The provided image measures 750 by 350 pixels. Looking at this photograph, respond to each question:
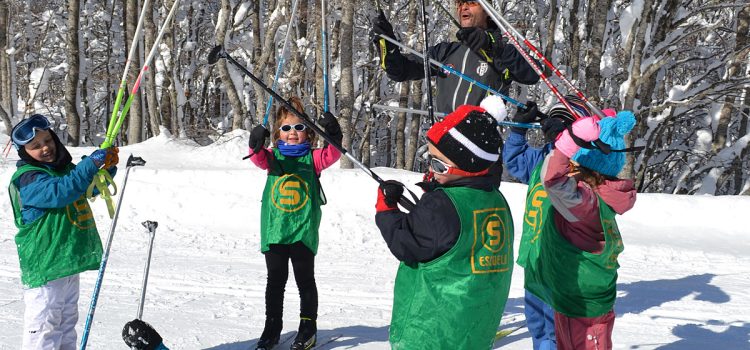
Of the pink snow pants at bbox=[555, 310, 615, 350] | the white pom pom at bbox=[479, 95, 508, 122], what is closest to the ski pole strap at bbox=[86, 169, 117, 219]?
the white pom pom at bbox=[479, 95, 508, 122]

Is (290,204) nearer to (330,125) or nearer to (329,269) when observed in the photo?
(330,125)

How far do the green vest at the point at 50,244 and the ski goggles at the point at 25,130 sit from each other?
0.50 feet

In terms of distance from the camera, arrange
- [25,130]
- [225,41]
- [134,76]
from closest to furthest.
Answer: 1. [25,130]
2. [225,41]
3. [134,76]

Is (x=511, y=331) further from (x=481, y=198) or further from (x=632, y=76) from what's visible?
(x=632, y=76)

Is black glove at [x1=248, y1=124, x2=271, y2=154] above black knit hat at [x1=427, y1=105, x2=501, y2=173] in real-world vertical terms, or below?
below

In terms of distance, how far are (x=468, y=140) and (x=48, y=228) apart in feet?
7.41

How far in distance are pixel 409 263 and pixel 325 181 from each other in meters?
6.28

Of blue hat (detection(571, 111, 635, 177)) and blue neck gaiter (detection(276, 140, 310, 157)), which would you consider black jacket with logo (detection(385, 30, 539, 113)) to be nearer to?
blue neck gaiter (detection(276, 140, 310, 157))

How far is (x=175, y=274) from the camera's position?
6.04m

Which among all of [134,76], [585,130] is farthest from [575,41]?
[585,130]

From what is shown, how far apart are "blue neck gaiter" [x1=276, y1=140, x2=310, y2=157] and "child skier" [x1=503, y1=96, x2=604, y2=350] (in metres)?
1.24

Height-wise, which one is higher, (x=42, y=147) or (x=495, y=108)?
(x=495, y=108)

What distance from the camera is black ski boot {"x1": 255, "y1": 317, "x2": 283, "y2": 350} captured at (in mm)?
4105

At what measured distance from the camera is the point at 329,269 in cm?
651
